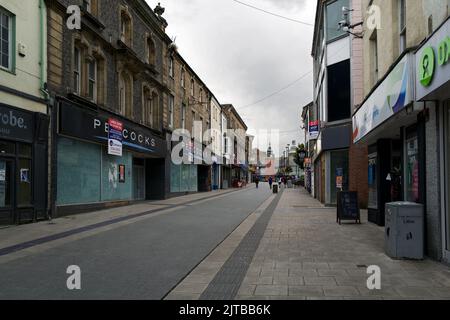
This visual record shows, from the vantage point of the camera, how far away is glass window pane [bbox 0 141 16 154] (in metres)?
Result: 11.8

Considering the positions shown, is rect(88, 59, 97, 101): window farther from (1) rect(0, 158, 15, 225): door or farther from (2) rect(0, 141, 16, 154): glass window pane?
(1) rect(0, 158, 15, 225): door

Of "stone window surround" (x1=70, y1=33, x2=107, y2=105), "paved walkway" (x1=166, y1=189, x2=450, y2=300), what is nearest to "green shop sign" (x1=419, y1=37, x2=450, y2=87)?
"paved walkway" (x1=166, y1=189, x2=450, y2=300)

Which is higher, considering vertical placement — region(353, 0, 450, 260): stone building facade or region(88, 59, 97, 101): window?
region(88, 59, 97, 101): window

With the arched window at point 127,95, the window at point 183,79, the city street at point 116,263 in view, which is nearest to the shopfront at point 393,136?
the city street at point 116,263

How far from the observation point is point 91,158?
54.9 ft

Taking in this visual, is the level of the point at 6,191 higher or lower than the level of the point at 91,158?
lower

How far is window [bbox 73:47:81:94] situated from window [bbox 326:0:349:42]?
11.7 m

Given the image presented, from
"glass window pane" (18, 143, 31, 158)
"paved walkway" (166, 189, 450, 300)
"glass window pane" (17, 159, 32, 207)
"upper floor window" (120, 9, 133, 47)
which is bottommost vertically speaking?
"paved walkway" (166, 189, 450, 300)

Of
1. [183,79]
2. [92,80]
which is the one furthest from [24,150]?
[183,79]

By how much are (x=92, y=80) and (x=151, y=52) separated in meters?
8.13

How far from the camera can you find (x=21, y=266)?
6980mm

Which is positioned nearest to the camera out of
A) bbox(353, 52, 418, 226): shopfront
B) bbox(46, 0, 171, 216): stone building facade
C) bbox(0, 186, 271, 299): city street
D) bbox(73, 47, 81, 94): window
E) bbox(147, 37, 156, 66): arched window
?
bbox(0, 186, 271, 299): city street

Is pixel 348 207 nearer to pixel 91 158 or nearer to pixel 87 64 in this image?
pixel 91 158
